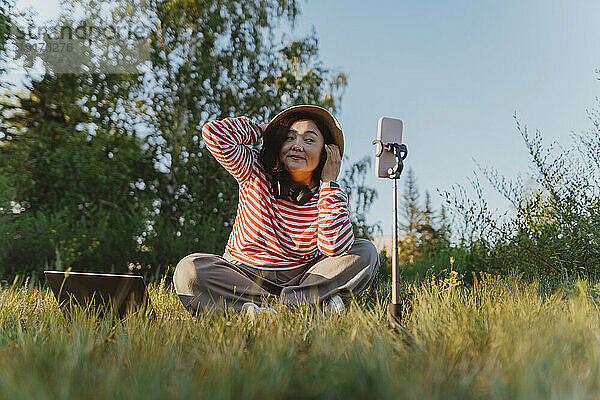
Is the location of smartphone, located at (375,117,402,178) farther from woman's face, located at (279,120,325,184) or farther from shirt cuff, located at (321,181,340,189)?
woman's face, located at (279,120,325,184)

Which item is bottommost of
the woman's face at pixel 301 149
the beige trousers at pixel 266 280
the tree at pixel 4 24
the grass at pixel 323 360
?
the grass at pixel 323 360

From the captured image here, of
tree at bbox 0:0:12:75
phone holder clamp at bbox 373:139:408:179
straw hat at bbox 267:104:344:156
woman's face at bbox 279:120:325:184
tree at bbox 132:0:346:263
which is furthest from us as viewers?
tree at bbox 132:0:346:263

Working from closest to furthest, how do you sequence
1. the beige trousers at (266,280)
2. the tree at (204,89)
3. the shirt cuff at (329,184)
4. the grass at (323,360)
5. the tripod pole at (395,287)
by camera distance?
1. the grass at (323,360)
2. the tripod pole at (395,287)
3. the beige trousers at (266,280)
4. the shirt cuff at (329,184)
5. the tree at (204,89)

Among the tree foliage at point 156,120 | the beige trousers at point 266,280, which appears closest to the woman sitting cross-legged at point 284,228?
the beige trousers at point 266,280

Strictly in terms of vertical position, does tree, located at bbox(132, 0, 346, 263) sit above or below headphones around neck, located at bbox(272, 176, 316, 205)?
above

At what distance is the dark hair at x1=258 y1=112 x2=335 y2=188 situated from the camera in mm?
2996

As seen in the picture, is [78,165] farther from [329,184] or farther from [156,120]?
[329,184]

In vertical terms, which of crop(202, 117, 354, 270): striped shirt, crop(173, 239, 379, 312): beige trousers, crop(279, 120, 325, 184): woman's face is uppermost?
crop(279, 120, 325, 184): woman's face

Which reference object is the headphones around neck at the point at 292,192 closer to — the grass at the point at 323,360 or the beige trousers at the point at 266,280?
the beige trousers at the point at 266,280

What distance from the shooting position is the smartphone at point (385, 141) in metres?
2.17

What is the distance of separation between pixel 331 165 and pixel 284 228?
0.48 meters

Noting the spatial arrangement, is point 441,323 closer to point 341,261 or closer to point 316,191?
point 341,261

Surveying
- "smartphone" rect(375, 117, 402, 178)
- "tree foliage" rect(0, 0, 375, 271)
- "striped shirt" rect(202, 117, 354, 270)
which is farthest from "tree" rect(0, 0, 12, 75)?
"smartphone" rect(375, 117, 402, 178)

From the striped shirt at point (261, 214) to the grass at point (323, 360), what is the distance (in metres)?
0.99
